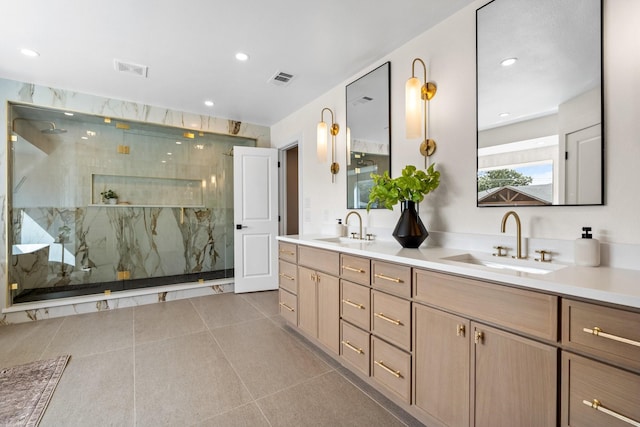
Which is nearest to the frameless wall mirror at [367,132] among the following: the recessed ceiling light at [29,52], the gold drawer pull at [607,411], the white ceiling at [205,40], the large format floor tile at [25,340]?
the white ceiling at [205,40]

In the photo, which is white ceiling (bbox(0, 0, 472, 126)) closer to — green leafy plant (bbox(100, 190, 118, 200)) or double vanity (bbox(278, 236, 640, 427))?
green leafy plant (bbox(100, 190, 118, 200))

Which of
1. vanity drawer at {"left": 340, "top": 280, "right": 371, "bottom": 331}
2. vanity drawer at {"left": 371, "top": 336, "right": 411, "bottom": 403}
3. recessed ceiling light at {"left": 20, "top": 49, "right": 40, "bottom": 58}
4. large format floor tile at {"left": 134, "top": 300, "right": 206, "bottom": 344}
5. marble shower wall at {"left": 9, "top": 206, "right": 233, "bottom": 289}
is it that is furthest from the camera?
marble shower wall at {"left": 9, "top": 206, "right": 233, "bottom": 289}

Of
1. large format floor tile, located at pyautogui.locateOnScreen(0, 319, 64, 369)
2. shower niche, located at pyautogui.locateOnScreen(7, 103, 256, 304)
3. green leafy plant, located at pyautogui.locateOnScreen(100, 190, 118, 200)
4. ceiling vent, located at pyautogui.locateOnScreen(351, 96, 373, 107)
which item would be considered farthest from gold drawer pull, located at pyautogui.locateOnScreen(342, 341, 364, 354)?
green leafy plant, located at pyautogui.locateOnScreen(100, 190, 118, 200)

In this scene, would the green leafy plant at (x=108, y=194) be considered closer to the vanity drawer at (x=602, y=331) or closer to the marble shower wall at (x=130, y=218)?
the marble shower wall at (x=130, y=218)

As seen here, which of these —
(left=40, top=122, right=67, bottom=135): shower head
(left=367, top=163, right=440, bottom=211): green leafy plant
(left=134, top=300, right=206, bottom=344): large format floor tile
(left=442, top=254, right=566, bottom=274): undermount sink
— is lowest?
(left=134, top=300, right=206, bottom=344): large format floor tile

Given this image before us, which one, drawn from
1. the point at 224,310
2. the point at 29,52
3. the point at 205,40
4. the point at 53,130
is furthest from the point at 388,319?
the point at 53,130

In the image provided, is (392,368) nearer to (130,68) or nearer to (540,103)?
(540,103)

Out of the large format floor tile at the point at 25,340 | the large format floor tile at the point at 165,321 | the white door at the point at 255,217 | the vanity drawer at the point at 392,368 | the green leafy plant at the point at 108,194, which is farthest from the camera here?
the white door at the point at 255,217

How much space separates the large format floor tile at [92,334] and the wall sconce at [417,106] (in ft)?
10.1

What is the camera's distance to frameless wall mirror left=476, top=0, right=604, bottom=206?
140cm

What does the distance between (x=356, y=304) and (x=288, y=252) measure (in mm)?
1068

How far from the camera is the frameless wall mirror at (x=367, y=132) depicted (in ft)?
8.25

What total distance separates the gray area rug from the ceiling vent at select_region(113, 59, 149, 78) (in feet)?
8.78

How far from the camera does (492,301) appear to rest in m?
1.22
